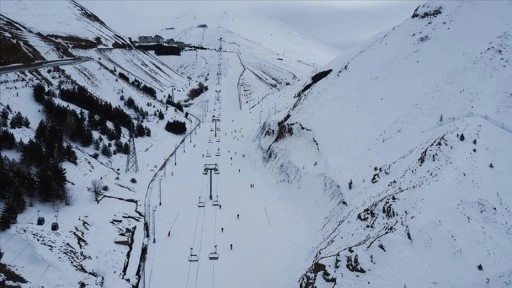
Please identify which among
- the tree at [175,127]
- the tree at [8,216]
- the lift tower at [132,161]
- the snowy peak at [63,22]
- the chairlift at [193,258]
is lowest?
the chairlift at [193,258]

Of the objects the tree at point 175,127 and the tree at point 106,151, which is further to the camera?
the tree at point 175,127

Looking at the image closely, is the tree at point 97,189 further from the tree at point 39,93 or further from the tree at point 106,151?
the tree at point 39,93

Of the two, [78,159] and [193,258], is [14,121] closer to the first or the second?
[78,159]

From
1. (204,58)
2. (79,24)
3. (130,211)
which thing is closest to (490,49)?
(130,211)

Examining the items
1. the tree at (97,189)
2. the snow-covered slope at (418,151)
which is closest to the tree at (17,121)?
the tree at (97,189)

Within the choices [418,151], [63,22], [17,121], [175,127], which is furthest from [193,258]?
Result: [63,22]

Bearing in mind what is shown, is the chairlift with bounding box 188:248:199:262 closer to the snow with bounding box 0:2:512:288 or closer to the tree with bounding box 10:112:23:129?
the snow with bounding box 0:2:512:288
